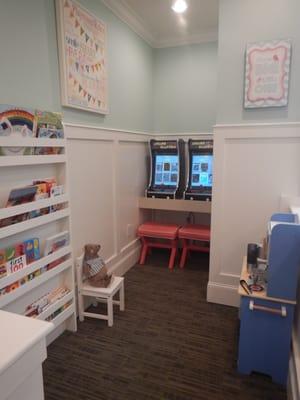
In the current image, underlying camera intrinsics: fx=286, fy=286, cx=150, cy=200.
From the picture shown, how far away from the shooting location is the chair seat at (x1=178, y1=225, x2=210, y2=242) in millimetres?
3355

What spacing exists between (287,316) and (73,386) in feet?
4.54

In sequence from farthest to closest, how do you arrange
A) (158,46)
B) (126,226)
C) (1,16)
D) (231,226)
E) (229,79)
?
(158,46) < (126,226) < (231,226) < (229,79) < (1,16)

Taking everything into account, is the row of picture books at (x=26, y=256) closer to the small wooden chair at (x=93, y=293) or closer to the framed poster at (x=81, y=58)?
the small wooden chair at (x=93, y=293)

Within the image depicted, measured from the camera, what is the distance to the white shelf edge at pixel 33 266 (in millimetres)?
1627

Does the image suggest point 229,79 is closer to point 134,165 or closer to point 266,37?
point 266,37

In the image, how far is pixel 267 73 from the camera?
2.28 metres

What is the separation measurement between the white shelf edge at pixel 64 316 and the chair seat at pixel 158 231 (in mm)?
1468

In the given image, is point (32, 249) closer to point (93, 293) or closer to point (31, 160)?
point (31, 160)

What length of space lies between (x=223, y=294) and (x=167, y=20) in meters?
3.06

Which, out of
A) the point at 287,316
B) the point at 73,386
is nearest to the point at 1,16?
the point at 73,386

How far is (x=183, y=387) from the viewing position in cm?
177

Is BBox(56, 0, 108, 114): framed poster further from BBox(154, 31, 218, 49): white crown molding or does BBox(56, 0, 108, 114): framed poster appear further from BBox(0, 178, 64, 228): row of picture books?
BBox(154, 31, 218, 49): white crown molding

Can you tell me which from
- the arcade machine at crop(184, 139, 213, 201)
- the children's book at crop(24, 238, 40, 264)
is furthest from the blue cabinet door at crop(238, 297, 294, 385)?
the arcade machine at crop(184, 139, 213, 201)

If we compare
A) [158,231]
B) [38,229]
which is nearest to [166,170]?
[158,231]
